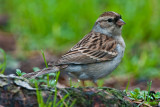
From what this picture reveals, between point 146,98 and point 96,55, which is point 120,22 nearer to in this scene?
point 96,55

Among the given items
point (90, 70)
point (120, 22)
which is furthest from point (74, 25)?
point (90, 70)

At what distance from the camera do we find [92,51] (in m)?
5.59

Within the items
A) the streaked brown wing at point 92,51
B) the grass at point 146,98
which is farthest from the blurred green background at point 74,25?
the grass at point 146,98

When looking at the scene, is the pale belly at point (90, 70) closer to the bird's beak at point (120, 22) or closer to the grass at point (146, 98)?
the bird's beak at point (120, 22)

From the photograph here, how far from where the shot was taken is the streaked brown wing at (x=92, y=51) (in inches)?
209

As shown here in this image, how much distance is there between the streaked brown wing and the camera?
17.4 feet

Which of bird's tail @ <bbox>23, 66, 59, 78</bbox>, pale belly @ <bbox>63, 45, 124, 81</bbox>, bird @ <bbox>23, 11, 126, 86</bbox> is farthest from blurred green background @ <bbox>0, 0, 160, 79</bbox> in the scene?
bird's tail @ <bbox>23, 66, 59, 78</bbox>

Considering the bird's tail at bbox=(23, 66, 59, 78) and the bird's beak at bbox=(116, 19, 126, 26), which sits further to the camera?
the bird's beak at bbox=(116, 19, 126, 26)

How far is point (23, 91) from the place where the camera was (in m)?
3.78

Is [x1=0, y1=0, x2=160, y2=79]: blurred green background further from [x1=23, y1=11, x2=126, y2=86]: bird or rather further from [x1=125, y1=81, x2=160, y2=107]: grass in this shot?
[x1=125, y1=81, x2=160, y2=107]: grass

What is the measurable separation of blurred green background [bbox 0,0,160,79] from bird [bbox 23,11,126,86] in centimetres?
261

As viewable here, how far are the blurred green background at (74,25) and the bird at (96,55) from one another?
2613mm

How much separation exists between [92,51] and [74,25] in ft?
12.6

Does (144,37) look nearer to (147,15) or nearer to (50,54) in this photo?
(147,15)
